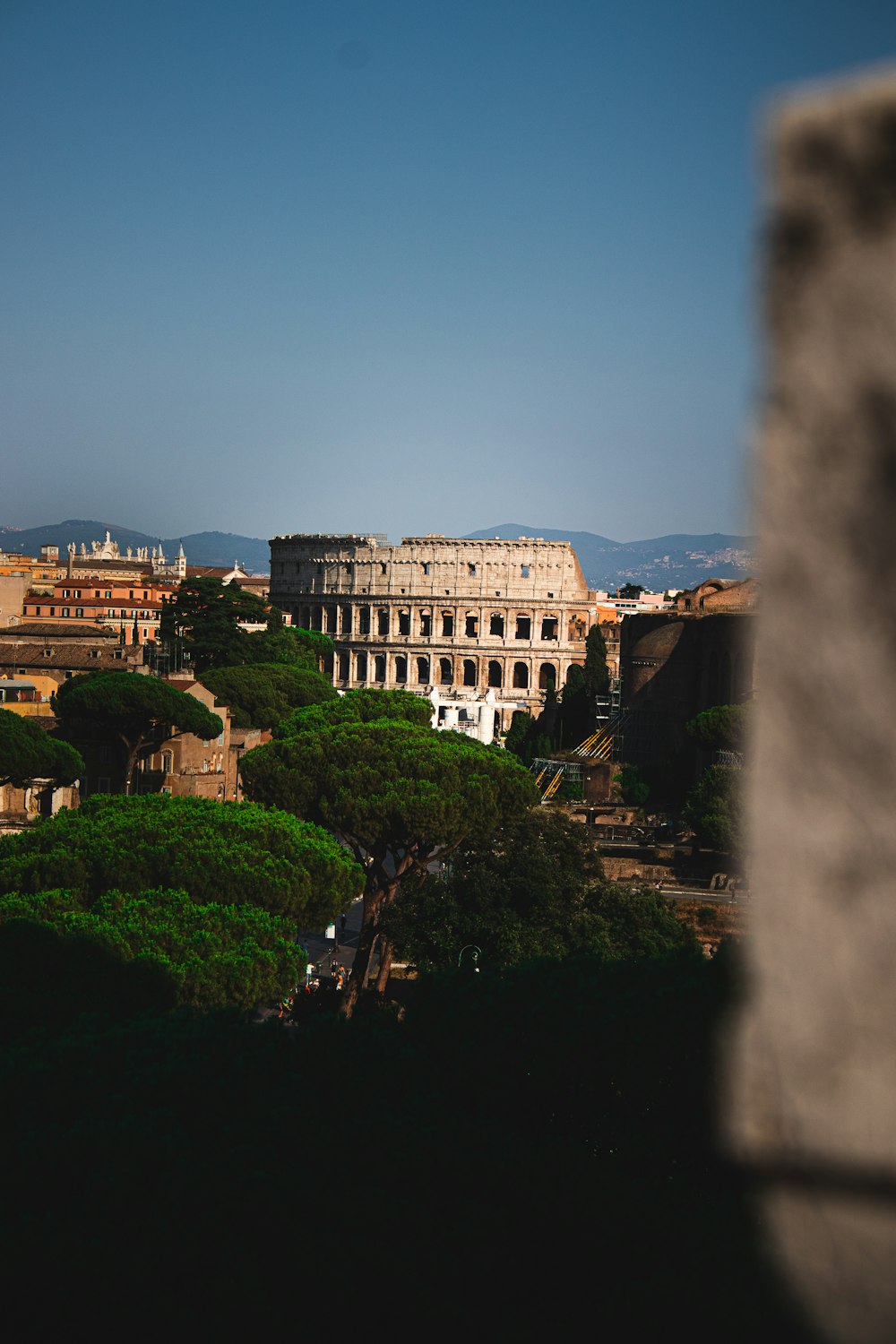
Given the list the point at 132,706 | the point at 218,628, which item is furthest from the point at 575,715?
the point at 132,706

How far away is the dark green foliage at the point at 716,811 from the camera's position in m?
24.2

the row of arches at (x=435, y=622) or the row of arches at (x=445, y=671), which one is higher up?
the row of arches at (x=435, y=622)

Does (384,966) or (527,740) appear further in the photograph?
(527,740)

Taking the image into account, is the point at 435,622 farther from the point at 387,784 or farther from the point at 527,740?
the point at 387,784

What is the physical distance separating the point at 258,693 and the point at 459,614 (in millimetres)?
37316

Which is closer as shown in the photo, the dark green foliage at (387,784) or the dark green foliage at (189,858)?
the dark green foliage at (189,858)

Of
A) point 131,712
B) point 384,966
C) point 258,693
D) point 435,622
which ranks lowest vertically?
point 384,966

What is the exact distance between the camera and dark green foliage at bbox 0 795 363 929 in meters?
13.8

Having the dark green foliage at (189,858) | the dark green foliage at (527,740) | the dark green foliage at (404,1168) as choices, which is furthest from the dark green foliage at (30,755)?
the dark green foliage at (527,740)

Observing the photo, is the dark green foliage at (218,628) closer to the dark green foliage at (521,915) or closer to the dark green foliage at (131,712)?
the dark green foliage at (131,712)

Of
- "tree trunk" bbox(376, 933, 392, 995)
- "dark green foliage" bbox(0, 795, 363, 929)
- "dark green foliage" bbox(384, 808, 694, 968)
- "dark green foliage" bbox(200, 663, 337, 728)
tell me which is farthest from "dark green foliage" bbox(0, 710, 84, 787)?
"dark green foliage" bbox(200, 663, 337, 728)

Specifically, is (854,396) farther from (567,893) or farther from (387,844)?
(387,844)

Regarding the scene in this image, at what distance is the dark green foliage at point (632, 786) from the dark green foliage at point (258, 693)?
800 centimetres

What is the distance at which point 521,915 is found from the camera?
1727cm
